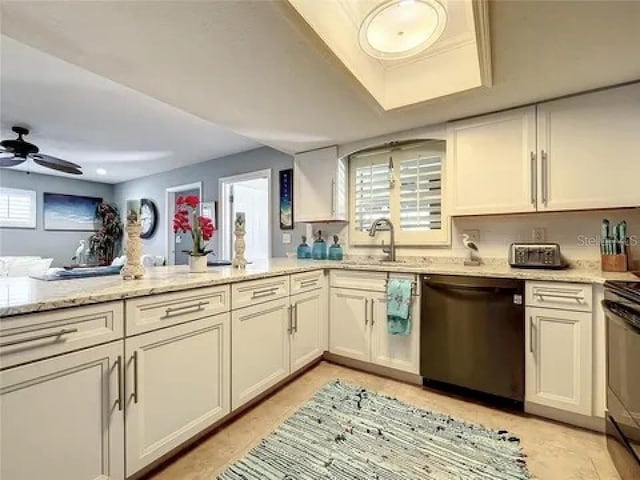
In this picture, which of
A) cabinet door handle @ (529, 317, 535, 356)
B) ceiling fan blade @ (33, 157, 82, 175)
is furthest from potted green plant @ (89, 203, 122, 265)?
cabinet door handle @ (529, 317, 535, 356)

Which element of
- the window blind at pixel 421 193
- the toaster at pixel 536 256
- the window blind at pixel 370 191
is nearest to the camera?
the toaster at pixel 536 256

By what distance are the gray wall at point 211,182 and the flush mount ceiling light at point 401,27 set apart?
7.47 ft

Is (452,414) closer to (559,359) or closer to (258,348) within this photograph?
(559,359)

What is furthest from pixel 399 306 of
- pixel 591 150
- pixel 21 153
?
pixel 21 153

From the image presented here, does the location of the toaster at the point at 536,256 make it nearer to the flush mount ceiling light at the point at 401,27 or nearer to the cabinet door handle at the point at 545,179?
the cabinet door handle at the point at 545,179

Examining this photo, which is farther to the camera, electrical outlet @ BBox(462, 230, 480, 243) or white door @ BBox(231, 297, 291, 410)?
electrical outlet @ BBox(462, 230, 480, 243)

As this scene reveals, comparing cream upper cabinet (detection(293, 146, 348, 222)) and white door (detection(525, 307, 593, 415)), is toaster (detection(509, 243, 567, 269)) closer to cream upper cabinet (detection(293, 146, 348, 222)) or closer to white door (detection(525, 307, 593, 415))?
white door (detection(525, 307, 593, 415))

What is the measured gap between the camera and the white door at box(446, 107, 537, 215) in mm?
2186

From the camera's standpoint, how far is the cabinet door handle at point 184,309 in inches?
57.2

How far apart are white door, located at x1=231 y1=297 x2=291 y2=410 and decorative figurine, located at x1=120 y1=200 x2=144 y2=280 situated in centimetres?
58

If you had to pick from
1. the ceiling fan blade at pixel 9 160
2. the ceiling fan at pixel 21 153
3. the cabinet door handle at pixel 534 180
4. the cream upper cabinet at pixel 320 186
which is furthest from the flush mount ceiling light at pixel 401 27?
the ceiling fan blade at pixel 9 160

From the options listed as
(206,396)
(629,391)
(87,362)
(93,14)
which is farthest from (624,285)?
(93,14)

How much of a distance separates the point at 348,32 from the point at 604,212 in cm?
214

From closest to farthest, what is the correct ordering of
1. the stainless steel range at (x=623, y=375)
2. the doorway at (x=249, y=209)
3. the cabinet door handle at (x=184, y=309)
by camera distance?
the stainless steel range at (x=623, y=375) < the cabinet door handle at (x=184, y=309) < the doorway at (x=249, y=209)
